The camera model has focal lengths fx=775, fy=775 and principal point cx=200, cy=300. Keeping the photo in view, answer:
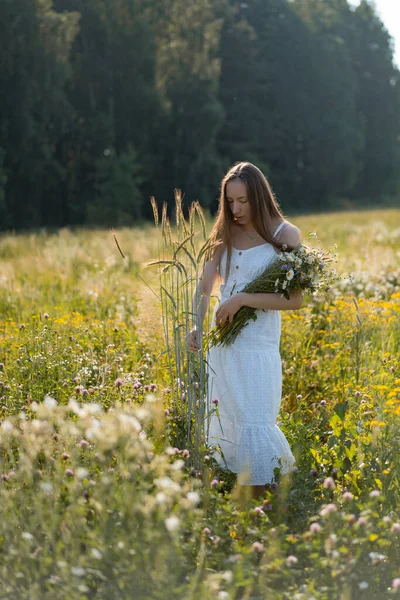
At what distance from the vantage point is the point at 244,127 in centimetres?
4391

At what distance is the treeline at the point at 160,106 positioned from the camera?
28.7 meters

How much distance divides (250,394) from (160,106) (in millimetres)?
31140

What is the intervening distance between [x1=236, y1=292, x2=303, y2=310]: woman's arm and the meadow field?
1.28 feet

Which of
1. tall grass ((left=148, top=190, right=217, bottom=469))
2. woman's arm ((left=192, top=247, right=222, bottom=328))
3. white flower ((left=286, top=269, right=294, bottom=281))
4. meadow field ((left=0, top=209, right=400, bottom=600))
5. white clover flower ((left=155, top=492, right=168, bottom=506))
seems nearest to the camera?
white clover flower ((left=155, top=492, right=168, bottom=506))

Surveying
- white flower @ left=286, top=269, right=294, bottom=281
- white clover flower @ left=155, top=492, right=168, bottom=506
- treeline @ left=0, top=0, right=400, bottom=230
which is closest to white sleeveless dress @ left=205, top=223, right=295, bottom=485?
white flower @ left=286, top=269, right=294, bottom=281

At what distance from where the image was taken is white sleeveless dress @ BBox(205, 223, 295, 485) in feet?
12.7

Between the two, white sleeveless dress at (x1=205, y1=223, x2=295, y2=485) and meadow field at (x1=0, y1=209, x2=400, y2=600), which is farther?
white sleeveless dress at (x1=205, y1=223, x2=295, y2=485)

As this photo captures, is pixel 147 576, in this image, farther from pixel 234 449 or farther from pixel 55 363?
pixel 55 363

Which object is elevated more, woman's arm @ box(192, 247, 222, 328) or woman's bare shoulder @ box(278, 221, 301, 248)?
woman's bare shoulder @ box(278, 221, 301, 248)

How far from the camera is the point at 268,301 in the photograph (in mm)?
3904

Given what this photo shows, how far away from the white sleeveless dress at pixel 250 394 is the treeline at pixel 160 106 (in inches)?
936

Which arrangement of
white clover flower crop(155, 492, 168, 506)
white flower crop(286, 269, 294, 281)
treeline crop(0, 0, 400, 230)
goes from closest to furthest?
white clover flower crop(155, 492, 168, 506) < white flower crop(286, 269, 294, 281) < treeline crop(0, 0, 400, 230)

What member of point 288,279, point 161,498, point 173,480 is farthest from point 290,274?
point 161,498

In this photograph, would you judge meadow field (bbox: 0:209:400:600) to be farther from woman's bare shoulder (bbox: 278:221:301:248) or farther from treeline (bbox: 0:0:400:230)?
treeline (bbox: 0:0:400:230)
